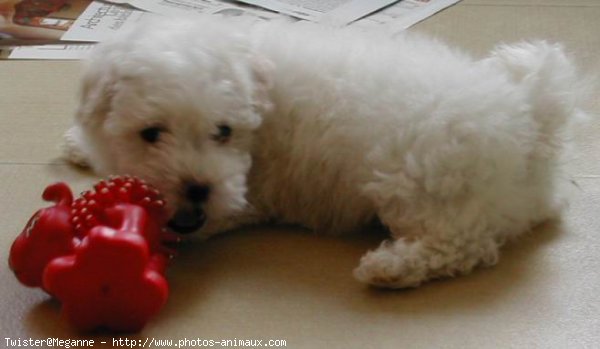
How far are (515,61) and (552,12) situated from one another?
39.6 inches

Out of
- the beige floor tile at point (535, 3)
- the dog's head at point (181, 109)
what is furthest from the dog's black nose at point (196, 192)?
the beige floor tile at point (535, 3)

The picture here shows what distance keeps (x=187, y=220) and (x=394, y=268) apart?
0.32m

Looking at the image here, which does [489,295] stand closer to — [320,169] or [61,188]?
[320,169]

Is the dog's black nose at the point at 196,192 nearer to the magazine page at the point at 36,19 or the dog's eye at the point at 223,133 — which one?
the dog's eye at the point at 223,133

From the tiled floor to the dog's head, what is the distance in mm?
118

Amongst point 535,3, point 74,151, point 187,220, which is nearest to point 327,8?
point 535,3

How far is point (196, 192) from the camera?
47.6 inches

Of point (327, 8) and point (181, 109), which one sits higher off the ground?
point (181, 109)

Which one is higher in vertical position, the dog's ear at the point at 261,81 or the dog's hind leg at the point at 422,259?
the dog's ear at the point at 261,81

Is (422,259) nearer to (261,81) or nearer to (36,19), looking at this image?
(261,81)

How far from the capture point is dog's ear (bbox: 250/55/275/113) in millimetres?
1276

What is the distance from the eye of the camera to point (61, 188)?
3.99 ft

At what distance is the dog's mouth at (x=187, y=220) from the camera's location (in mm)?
1241

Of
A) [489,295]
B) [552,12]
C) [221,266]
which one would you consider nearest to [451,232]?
[489,295]
